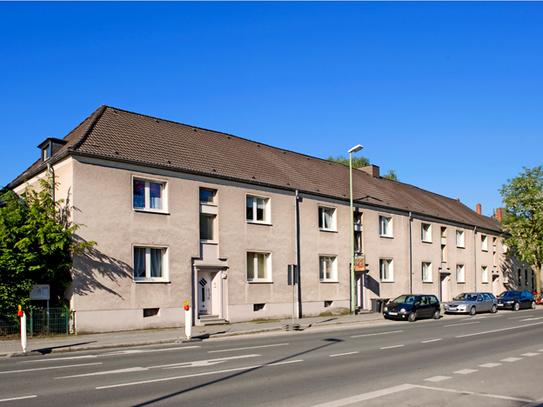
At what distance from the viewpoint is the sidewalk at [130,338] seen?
50.7 ft

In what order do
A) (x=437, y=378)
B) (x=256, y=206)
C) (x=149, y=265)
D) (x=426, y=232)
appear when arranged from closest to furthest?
(x=437, y=378), (x=149, y=265), (x=256, y=206), (x=426, y=232)

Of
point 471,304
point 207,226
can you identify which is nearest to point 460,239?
point 471,304

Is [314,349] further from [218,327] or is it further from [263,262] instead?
[263,262]

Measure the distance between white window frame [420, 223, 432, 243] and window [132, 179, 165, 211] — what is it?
24.6 m

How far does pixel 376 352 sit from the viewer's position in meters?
14.1

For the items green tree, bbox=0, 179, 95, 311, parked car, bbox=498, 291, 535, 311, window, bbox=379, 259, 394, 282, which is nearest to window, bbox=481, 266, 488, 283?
parked car, bbox=498, 291, 535, 311

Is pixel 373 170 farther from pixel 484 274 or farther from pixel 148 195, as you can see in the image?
pixel 148 195

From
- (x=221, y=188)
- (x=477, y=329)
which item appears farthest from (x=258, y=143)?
(x=477, y=329)

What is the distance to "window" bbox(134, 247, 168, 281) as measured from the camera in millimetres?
21609

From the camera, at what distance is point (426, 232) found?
4116 cm

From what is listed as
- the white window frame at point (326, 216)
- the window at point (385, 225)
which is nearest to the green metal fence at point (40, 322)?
the white window frame at point (326, 216)

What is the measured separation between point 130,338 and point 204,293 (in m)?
6.18

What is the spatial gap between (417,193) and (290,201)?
21.5m

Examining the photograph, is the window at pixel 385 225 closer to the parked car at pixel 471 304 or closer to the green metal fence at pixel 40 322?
the parked car at pixel 471 304
